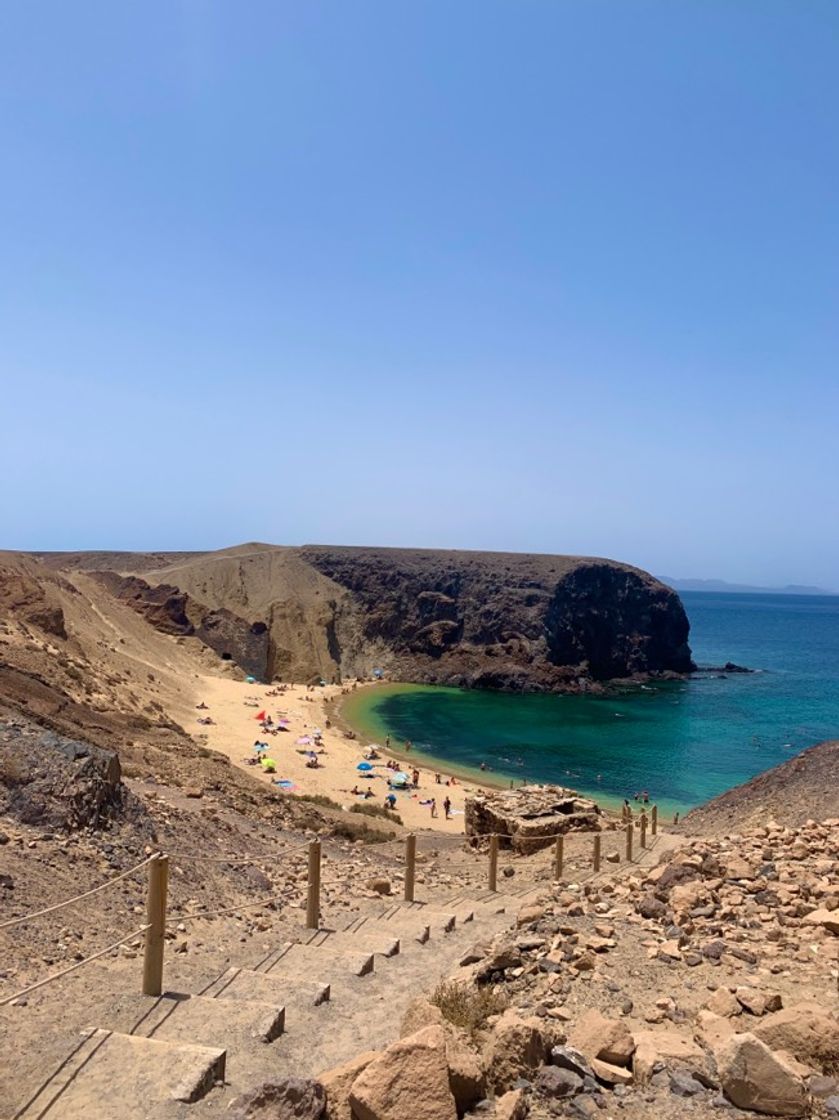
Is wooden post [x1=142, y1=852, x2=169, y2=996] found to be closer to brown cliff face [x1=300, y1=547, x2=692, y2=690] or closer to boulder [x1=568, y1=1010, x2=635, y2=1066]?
boulder [x1=568, y1=1010, x2=635, y2=1066]

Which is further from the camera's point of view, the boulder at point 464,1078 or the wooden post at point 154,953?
the wooden post at point 154,953

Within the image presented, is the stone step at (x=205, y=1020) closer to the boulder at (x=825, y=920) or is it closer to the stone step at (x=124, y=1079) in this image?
the stone step at (x=124, y=1079)

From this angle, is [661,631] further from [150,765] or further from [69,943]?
[69,943]

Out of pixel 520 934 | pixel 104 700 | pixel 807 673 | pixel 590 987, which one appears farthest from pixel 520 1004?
pixel 807 673

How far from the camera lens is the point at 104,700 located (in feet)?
94.2

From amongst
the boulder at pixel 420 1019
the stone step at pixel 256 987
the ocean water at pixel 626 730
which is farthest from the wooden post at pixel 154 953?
the ocean water at pixel 626 730

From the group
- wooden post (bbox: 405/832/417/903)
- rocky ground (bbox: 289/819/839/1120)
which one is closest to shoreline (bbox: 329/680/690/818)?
wooden post (bbox: 405/832/417/903)

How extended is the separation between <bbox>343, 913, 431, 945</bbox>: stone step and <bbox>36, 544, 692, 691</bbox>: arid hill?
67.5 metres

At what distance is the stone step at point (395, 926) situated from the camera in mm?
10070

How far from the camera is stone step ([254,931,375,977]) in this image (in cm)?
811

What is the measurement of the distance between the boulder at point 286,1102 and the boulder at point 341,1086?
4.1 inches

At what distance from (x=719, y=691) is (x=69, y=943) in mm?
85023

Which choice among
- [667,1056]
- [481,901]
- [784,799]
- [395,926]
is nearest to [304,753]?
[784,799]

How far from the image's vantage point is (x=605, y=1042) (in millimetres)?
5066
